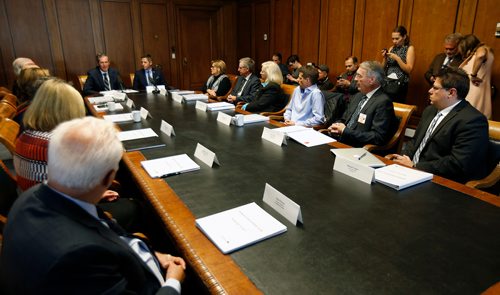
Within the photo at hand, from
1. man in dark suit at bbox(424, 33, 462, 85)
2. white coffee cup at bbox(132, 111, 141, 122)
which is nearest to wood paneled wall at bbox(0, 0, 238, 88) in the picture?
white coffee cup at bbox(132, 111, 141, 122)

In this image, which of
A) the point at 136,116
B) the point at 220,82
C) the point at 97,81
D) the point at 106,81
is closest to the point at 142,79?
the point at 106,81

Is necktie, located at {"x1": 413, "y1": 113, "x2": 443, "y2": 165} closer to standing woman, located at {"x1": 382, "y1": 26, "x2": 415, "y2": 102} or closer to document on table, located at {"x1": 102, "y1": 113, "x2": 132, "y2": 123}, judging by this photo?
document on table, located at {"x1": 102, "y1": 113, "x2": 132, "y2": 123}

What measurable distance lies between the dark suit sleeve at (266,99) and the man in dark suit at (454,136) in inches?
77.0

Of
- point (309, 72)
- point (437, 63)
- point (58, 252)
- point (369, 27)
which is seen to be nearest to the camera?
point (58, 252)

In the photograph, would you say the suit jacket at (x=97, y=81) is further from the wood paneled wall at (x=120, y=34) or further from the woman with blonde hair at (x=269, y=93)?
the woman with blonde hair at (x=269, y=93)

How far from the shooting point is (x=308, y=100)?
325cm

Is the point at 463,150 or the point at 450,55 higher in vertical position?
the point at 450,55

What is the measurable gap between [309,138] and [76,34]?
20.2ft

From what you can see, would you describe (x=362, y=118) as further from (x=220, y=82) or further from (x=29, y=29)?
(x=29, y=29)

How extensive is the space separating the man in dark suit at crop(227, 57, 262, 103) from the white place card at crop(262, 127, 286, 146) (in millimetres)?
2133

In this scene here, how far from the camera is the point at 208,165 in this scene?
1.69 meters

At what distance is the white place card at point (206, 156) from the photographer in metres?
1.68

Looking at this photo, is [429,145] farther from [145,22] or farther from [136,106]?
[145,22]

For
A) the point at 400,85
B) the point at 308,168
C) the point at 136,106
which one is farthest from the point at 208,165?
the point at 400,85
